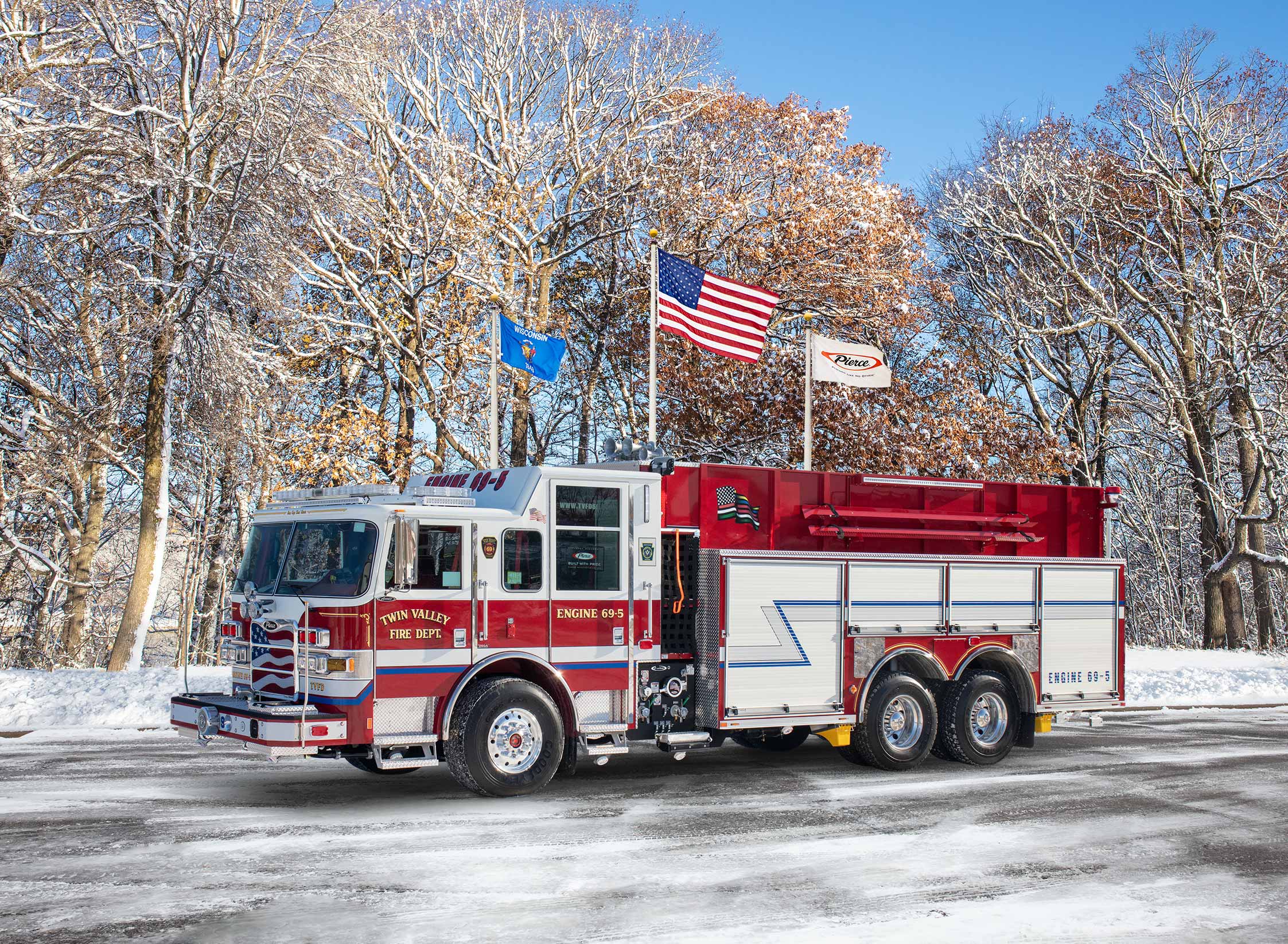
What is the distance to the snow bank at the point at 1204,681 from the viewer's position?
20.0 meters

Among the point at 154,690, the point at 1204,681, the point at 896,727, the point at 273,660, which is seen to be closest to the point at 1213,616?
the point at 1204,681

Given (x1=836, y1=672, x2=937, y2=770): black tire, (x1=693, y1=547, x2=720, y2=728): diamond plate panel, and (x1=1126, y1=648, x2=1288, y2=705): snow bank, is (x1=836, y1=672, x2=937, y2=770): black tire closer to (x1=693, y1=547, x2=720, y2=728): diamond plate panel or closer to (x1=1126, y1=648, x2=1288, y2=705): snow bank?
(x1=693, y1=547, x2=720, y2=728): diamond plate panel

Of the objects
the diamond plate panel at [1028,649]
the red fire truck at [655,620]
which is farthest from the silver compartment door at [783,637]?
the diamond plate panel at [1028,649]

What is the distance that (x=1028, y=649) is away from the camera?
43.4ft

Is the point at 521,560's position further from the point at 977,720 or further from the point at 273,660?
the point at 977,720

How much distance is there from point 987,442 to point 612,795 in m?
21.2

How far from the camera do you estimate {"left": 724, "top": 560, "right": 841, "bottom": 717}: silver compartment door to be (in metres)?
11.3

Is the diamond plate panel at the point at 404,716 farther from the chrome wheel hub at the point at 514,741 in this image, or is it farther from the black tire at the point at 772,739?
the black tire at the point at 772,739

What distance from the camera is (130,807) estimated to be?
31.8 ft

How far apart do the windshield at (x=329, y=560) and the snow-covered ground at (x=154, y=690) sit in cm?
595

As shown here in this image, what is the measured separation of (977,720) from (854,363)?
8145 mm

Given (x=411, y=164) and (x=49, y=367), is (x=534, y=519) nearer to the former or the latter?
(x=49, y=367)

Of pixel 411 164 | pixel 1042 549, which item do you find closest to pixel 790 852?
pixel 1042 549

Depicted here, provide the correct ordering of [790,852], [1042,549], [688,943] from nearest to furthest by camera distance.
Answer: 1. [688,943]
2. [790,852]
3. [1042,549]
